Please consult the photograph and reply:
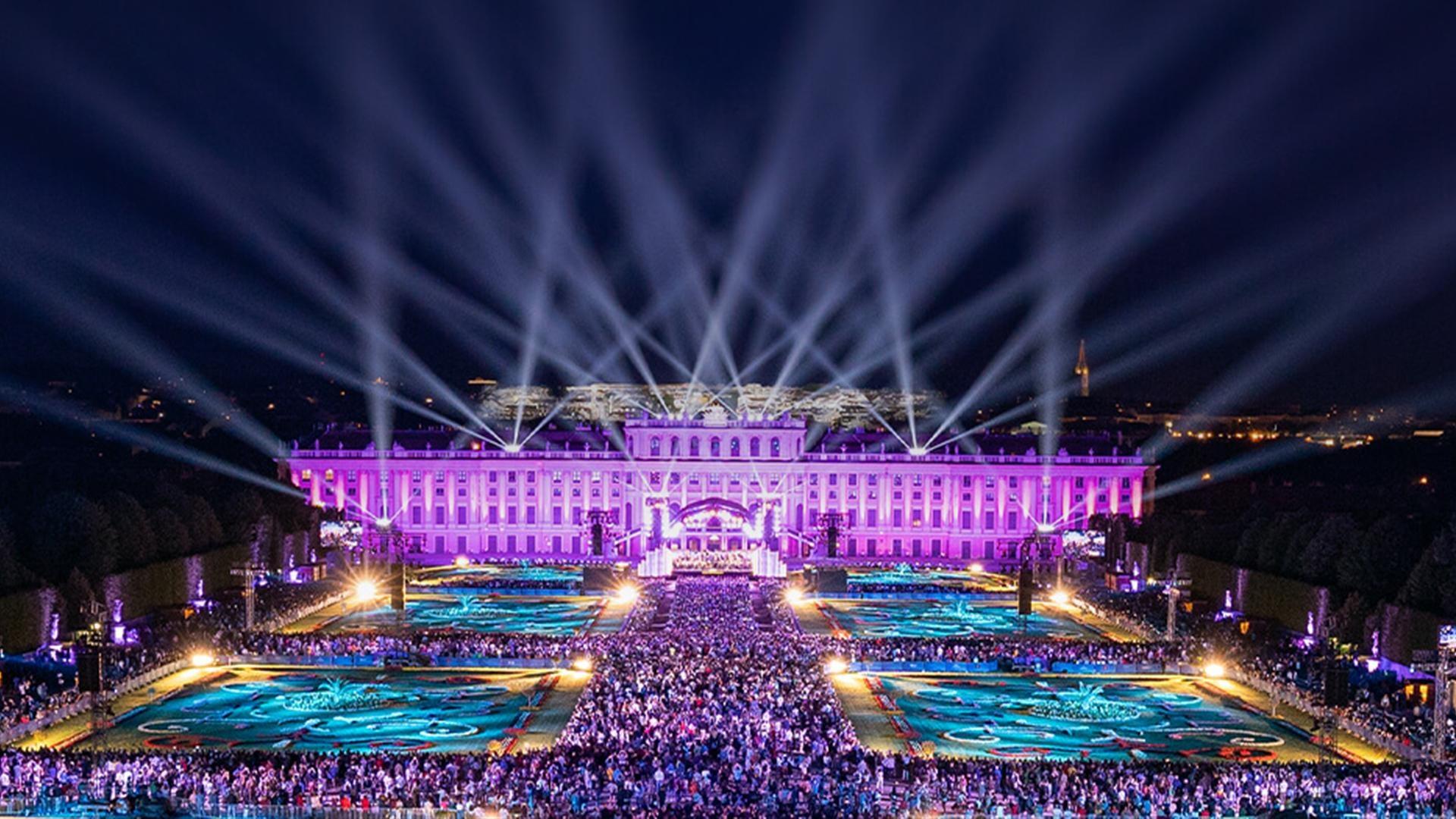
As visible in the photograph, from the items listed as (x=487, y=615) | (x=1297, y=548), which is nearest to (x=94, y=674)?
(x=487, y=615)

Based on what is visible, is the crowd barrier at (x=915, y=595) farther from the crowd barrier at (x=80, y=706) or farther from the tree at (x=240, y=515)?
the crowd barrier at (x=80, y=706)

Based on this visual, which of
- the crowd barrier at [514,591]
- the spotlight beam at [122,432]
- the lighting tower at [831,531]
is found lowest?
the crowd barrier at [514,591]

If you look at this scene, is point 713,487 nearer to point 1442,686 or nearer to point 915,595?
point 915,595

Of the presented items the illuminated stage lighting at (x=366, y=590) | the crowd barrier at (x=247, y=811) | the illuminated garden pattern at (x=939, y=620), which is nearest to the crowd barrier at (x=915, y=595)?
the illuminated garden pattern at (x=939, y=620)

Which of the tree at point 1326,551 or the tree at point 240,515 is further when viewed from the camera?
the tree at point 240,515

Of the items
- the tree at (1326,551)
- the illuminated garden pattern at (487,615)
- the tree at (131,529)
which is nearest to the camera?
the tree at (1326,551)

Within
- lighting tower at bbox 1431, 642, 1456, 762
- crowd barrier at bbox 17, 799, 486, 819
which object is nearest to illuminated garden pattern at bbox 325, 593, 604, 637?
crowd barrier at bbox 17, 799, 486, 819
